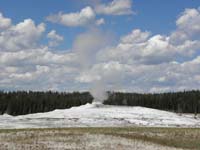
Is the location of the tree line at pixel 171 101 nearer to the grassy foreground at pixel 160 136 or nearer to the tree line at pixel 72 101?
the tree line at pixel 72 101

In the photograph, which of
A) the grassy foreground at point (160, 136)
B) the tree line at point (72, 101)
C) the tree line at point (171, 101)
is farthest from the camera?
the tree line at point (171, 101)

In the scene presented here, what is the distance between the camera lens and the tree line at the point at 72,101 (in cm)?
13025

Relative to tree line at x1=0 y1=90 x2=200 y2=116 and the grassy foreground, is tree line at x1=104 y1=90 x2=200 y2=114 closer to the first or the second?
tree line at x1=0 y1=90 x2=200 y2=116

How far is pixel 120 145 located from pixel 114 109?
2332 inches

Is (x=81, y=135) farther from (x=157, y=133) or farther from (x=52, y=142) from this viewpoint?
(x=157, y=133)

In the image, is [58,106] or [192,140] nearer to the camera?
[192,140]

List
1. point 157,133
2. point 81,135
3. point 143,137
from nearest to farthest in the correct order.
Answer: point 81,135, point 143,137, point 157,133

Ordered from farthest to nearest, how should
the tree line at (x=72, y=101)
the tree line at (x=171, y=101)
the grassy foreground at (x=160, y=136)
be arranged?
1. the tree line at (x=171, y=101)
2. the tree line at (x=72, y=101)
3. the grassy foreground at (x=160, y=136)

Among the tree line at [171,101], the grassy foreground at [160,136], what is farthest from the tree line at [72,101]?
the grassy foreground at [160,136]

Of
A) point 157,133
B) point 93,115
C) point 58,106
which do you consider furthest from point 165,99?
point 157,133

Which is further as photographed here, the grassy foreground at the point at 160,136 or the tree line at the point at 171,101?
the tree line at the point at 171,101

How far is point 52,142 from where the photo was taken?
35.6 meters

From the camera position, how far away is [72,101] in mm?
148125

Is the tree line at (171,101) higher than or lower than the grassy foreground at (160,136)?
higher
